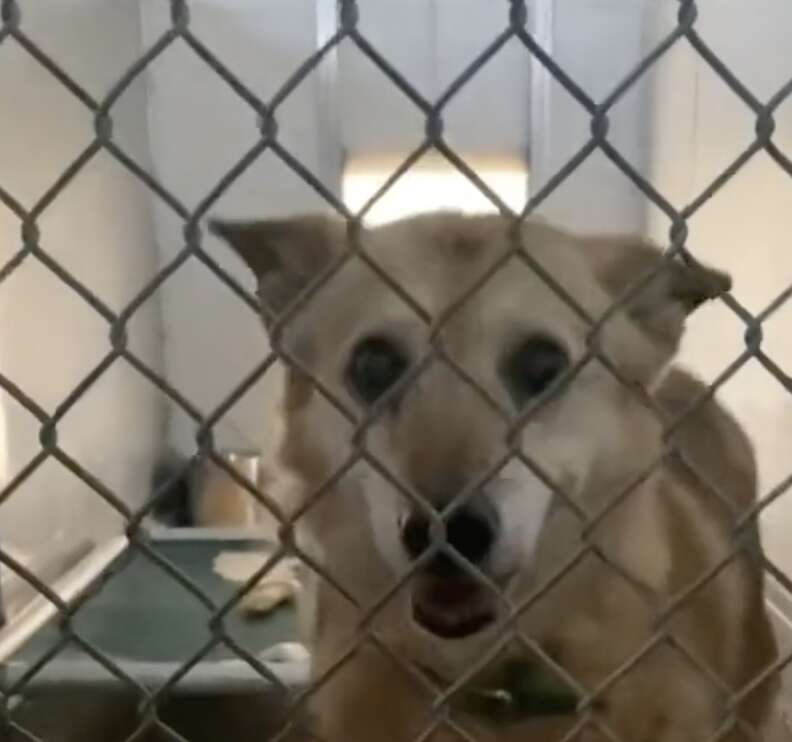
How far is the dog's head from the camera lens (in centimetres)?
126

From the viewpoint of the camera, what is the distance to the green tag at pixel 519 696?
53.3 inches

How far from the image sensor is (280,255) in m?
1.50

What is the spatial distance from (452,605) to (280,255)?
1.57ft

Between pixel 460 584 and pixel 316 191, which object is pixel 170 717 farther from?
pixel 316 191

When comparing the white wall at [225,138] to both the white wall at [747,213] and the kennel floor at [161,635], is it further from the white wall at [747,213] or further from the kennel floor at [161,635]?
the white wall at [747,213]

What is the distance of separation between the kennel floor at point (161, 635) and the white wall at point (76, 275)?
0.59 ft

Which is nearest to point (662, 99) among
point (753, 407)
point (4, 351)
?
point (753, 407)

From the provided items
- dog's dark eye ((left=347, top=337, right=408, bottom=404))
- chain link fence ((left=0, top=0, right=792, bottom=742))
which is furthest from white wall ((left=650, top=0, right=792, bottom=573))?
chain link fence ((left=0, top=0, right=792, bottom=742))

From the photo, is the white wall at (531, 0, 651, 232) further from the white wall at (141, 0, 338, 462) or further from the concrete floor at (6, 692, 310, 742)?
the concrete floor at (6, 692, 310, 742)

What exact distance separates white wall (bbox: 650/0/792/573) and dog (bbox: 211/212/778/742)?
1.58 feet

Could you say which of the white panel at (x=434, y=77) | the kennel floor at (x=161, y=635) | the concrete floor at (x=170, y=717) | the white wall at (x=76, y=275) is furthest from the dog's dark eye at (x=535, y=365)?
the white panel at (x=434, y=77)

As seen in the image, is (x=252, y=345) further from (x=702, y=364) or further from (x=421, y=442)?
(x=421, y=442)

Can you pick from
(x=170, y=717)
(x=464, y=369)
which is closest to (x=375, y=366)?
(x=464, y=369)

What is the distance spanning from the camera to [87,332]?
275 centimetres
